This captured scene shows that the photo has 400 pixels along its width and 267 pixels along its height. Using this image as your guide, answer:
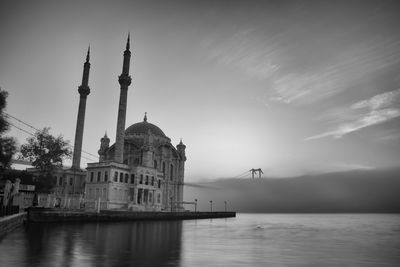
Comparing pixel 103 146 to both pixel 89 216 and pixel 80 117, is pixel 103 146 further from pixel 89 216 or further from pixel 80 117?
pixel 89 216

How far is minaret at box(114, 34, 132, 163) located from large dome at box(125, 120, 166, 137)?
60.5 ft

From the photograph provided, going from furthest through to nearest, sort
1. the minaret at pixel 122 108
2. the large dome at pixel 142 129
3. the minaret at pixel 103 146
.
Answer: the large dome at pixel 142 129 < the minaret at pixel 103 146 < the minaret at pixel 122 108

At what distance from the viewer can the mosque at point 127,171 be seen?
56.4 meters

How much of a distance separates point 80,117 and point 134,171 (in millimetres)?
14740

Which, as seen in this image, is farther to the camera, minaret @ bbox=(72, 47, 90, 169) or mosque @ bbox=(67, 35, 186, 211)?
minaret @ bbox=(72, 47, 90, 169)

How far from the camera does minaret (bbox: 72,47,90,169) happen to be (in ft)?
204

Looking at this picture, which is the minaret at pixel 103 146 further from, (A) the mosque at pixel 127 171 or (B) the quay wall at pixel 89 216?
(B) the quay wall at pixel 89 216

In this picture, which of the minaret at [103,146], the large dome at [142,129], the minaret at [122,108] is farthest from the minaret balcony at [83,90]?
the minaret at [103,146]

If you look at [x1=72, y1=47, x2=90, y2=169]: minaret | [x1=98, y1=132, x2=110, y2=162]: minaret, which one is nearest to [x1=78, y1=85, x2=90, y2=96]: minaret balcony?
[x1=72, y1=47, x2=90, y2=169]: minaret

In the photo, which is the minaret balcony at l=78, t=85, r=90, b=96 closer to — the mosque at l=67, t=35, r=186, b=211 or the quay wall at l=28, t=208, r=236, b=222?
the mosque at l=67, t=35, r=186, b=211

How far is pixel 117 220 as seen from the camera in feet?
155

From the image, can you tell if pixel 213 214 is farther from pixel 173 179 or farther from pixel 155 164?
pixel 155 164

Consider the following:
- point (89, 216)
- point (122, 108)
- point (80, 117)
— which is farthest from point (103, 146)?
point (89, 216)

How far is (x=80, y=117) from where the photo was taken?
2489 inches
